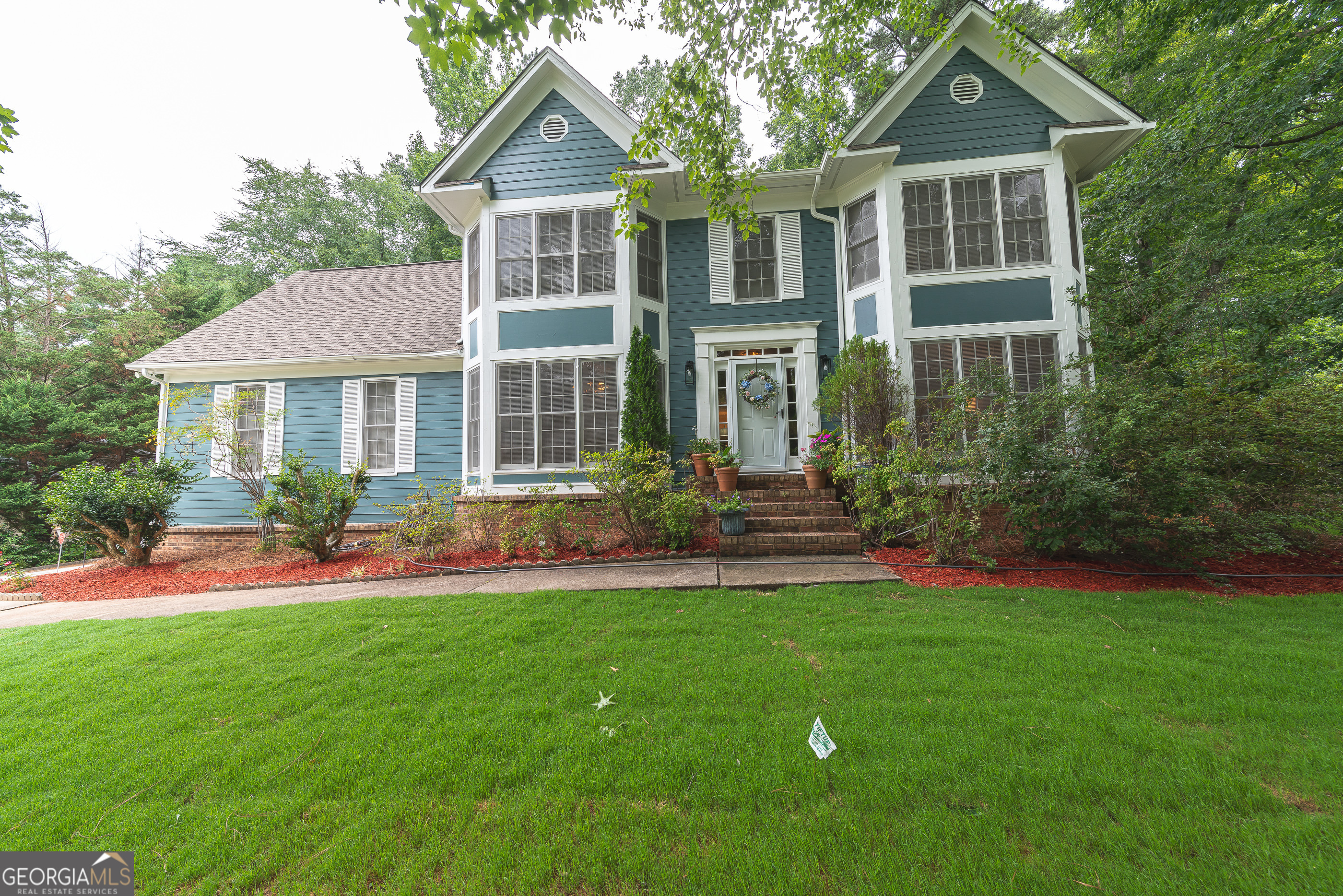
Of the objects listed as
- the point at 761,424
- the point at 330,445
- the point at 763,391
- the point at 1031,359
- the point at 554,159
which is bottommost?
the point at 330,445

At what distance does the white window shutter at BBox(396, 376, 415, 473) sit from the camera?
10.7 metres

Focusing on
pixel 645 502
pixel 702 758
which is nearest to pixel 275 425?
pixel 645 502

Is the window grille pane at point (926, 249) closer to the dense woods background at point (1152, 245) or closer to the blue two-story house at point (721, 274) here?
the blue two-story house at point (721, 274)

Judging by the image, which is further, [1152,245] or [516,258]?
[1152,245]

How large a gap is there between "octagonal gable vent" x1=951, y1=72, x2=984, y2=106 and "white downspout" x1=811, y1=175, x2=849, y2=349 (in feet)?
8.54

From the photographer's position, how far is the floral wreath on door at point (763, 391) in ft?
30.2

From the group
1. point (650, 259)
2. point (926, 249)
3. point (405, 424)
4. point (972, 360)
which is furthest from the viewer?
point (405, 424)

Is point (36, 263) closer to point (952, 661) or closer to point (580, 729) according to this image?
point (580, 729)

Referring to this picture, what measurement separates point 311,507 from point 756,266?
8750 mm

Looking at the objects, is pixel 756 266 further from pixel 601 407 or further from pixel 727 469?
pixel 727 469

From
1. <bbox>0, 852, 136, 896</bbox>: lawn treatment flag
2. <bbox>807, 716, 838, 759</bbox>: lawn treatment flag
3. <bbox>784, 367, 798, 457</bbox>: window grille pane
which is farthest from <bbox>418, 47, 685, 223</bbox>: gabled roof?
<bbox>0, 852, 136, 896</bbox>: lawn treatment flag

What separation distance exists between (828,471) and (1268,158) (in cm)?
921

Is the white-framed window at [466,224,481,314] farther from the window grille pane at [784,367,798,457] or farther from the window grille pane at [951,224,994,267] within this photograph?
the window grille pane at [951,224,994,267]

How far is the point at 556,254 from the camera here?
29.8ft
